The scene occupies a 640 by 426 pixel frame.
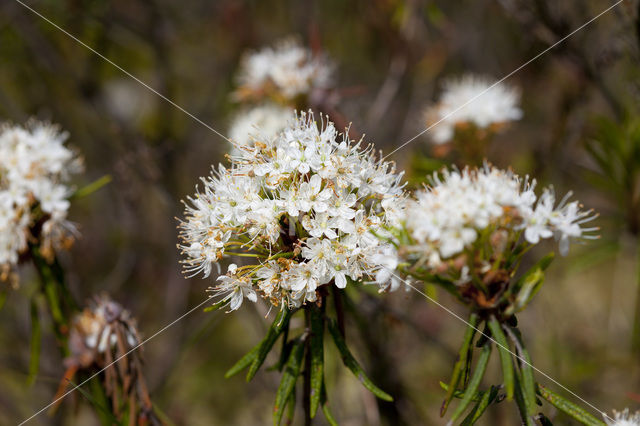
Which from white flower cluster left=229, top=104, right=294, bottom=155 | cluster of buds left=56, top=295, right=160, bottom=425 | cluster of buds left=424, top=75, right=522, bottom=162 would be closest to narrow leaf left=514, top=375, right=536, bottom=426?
cluster of buds left=56, top=295, right=160, bottom=425

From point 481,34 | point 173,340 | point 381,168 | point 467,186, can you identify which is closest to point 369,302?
point 381,168

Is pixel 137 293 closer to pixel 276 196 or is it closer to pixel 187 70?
pixel 187 70

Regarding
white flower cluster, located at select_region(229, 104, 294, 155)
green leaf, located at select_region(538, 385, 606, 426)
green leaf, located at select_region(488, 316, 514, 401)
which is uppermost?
white flower cluster, located at select_region(229, 104, 294, 155)

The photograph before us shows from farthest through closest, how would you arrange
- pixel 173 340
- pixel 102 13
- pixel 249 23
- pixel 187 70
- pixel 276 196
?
pixel 187 70 → pixel 249 23 → pixel 173 340 → pixel 102 13 → pixel 276 196

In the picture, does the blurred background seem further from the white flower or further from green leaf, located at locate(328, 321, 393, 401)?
the white flower

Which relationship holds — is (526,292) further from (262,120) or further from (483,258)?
(262,120)
